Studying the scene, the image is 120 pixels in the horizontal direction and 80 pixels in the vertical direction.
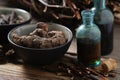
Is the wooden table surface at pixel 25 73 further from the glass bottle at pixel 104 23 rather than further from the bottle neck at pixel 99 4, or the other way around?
the bottle neck at pixel 99 4

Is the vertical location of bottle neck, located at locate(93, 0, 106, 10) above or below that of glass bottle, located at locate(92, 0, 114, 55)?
above

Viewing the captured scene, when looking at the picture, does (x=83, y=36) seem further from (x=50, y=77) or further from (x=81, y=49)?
(x=50, y=77)

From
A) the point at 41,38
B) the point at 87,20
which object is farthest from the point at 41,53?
the point at 87,20

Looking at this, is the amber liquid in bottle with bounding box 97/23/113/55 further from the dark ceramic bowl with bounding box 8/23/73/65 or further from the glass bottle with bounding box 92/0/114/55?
the dark ceramic bowl with bounding box 8/23/73/65

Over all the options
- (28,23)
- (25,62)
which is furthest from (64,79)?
(28,23)

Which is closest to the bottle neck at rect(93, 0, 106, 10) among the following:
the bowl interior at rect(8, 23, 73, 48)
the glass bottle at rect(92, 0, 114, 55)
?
the glass bottle at rect(92, 0, 114, 55)

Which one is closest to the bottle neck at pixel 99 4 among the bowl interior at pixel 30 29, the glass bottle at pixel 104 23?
the glass bottle at pixel 104 23

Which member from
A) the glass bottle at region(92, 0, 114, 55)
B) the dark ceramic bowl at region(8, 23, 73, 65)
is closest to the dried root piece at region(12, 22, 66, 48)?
the dark ceramic bowl at region(8, 23, 73, 65)

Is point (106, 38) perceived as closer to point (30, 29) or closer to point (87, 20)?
point (87, 20)

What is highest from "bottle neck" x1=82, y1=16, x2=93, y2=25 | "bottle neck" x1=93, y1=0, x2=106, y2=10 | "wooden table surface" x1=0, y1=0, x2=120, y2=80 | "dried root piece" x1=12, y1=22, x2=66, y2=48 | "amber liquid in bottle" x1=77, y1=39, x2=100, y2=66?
"bottle neck" x1=93, y1=0, x2=106, y2=10
